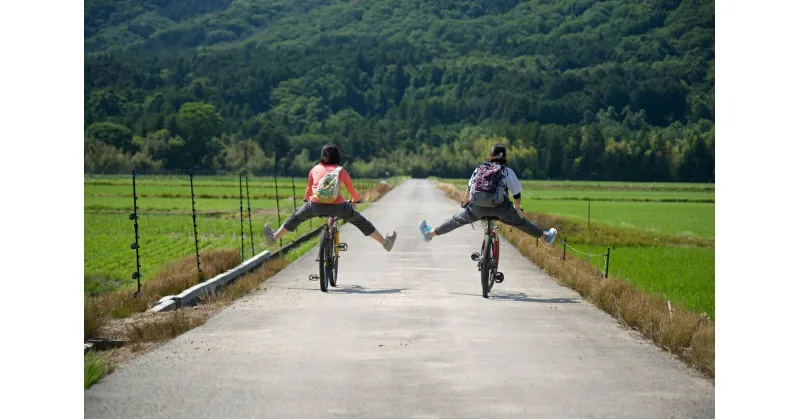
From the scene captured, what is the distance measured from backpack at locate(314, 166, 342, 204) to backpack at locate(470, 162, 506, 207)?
195cm

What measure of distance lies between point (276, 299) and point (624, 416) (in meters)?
7.63

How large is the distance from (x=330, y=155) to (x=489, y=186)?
2349 millimetres

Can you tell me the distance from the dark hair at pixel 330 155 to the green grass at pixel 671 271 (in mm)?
5004

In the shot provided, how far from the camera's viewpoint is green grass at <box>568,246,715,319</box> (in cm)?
1577

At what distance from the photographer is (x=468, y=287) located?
1550 centimetres

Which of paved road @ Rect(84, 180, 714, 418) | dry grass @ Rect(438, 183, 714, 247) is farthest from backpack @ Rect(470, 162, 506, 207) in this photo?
dry grass @ Rect(438, 183, 714, 247)

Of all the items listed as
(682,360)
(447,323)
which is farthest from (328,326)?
(682,360)

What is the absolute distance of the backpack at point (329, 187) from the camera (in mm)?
14164

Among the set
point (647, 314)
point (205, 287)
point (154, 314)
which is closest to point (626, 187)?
point (205, 287)

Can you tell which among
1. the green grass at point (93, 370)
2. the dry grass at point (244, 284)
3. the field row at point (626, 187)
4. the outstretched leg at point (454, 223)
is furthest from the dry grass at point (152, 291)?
the field row at point (626, 187)

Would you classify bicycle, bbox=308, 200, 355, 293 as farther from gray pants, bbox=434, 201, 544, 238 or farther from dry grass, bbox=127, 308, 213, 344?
dry grass, bbox=127, 308, 213, 344

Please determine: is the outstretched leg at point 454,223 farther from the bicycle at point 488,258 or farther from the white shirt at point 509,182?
the white shirt at point 509,182

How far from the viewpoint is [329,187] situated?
1422 centimetres

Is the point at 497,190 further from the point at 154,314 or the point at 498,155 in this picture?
the point at 154,314
